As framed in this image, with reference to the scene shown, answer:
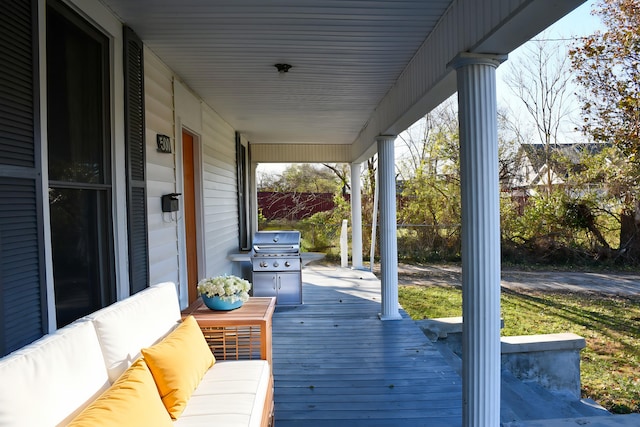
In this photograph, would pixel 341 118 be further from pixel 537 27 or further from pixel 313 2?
pixel 537 27

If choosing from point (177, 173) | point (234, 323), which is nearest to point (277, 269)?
point (177, 173)

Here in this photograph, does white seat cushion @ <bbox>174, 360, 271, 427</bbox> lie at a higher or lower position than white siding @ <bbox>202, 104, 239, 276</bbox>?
lower

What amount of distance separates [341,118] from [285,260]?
2.24m

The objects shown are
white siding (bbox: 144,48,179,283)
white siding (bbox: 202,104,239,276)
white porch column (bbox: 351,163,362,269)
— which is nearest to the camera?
white siding (bbox: 144,48,179,283)

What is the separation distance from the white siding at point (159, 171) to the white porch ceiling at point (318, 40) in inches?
7.4

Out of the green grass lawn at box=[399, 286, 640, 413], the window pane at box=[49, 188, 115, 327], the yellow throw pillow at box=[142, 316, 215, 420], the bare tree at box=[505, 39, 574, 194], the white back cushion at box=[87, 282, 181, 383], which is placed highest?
the bare tree at box=[505, 39, 574, 194]

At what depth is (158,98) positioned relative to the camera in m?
3.58

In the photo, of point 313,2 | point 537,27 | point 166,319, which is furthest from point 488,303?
point 313,2

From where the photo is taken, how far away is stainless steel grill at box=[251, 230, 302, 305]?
5781 millimetres

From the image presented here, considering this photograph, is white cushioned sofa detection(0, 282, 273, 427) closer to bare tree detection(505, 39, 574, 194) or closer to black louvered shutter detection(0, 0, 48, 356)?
black louvered shutter detection(0, 0, 48, 356)

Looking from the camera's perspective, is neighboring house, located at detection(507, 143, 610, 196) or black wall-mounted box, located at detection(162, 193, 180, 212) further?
neighboring house, located at detection(507, 143, 610, 196)

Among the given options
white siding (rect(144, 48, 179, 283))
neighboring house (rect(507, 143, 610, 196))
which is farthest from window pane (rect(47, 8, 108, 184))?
neighboring house (rect(507, 143, 610, 196))

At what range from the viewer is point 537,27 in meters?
1.98

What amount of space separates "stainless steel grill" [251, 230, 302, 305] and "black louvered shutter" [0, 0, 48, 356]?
12.7 feet
